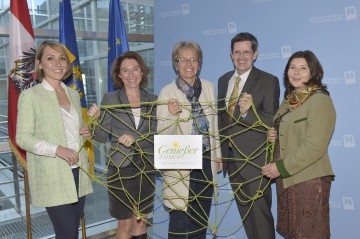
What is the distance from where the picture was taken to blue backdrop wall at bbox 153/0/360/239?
6.86 feet

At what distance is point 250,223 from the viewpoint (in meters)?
2.20

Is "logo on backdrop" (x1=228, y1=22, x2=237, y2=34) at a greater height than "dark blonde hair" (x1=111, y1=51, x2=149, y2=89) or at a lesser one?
greater

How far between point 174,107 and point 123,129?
0.41 metres

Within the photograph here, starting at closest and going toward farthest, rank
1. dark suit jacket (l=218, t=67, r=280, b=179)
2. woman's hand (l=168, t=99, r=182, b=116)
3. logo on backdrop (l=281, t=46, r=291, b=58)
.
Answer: woman's hand (l=168, t=99, r=182, b=116) < dark suit jacket (l=218, t=67, r=280, b=179) < logo on backdrop (l=281, t=46, r=291, b=58)

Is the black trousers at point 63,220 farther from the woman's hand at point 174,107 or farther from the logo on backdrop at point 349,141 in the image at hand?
the logo on backdrop at point 349,141

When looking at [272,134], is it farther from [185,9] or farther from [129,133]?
[185,9]

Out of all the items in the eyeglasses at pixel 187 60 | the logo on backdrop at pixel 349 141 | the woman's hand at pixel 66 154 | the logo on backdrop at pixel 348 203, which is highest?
the eyeglasses at pixel 187 60

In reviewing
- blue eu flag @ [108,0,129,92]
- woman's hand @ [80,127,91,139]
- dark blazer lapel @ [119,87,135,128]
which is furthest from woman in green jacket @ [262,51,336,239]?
blue eu flag @ [108,0,129,92]

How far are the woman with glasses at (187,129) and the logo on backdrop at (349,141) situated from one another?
2.86ft

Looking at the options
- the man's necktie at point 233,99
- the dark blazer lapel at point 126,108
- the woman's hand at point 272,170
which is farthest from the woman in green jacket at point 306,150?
the dark blazer lapel at point 126,108

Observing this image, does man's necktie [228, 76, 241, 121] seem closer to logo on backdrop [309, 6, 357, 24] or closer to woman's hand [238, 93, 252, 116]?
woman's hand [238, 93, 252, 116]

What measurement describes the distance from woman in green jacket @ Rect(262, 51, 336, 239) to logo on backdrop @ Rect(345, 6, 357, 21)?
0.58 metres

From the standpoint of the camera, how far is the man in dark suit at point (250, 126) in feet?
6.55

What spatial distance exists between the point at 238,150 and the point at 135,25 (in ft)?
9.05
